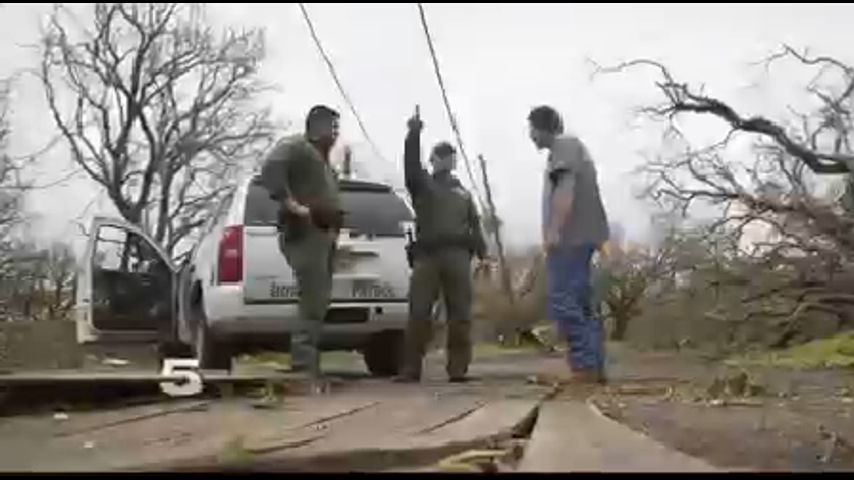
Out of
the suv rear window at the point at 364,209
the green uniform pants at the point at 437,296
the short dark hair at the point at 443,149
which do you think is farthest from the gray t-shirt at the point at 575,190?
the suv rear window at the point at 364,209

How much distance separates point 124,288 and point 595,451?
598 centimetres

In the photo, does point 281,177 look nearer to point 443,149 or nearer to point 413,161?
point 413,161

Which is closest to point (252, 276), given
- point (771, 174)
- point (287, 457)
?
point (287, 457)

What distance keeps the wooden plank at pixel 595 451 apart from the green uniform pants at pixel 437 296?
243 centimetres

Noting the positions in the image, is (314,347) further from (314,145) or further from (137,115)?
(137,115)

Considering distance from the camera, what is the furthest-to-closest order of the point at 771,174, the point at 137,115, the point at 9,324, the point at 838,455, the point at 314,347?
the point at 771,174 < the point at 137,115 < the point at 9,324 < the point at 314,347 < the point at 838,455

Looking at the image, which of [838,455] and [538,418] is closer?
[838,455]

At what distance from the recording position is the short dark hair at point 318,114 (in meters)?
5.99

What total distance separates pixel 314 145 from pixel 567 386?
Result: 63.0 inches

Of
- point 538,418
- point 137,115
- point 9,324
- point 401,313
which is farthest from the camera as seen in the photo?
point 137,115

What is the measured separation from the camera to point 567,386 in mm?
6012

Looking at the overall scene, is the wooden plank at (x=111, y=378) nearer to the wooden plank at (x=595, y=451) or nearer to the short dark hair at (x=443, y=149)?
the short dark hair at (x=443, y=149)

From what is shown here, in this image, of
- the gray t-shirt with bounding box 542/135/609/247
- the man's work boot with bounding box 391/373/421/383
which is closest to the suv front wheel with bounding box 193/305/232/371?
the man's work boot with bounding box 391/373/421/383
